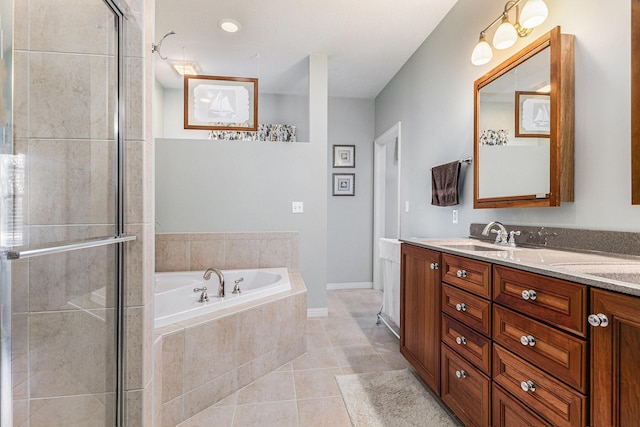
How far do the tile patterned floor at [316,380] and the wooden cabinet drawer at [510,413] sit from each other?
2.39 ft

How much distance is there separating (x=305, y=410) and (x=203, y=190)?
6.98 feet

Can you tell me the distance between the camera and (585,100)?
52.6 inches

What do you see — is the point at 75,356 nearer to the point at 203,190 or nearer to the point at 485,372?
the point at 485,372

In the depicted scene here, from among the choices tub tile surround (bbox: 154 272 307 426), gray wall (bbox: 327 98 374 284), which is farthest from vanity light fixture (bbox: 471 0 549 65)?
gray wall (bbox: 327 98 374 284)

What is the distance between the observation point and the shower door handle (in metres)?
0.66

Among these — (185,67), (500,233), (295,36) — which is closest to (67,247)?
(500,233)

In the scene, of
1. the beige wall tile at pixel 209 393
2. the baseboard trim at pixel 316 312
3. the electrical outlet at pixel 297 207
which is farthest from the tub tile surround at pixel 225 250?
the beige wall tile at pixel 209 393

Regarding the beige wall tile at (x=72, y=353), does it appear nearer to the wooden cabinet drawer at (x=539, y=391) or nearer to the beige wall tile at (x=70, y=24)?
the beige wall tile at (x=70, y=24)

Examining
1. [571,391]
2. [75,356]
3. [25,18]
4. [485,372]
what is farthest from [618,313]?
[25,18]

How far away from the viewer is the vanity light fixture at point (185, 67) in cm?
326

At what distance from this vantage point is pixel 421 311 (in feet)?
5.86

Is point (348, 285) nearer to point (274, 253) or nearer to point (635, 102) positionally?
point (274, 253)

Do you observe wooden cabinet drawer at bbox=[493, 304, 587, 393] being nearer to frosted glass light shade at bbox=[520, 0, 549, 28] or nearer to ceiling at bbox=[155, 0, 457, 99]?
frosted glass light shade at bbox=[520, 0, 549, 28]

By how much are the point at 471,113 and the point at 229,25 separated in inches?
85.3
